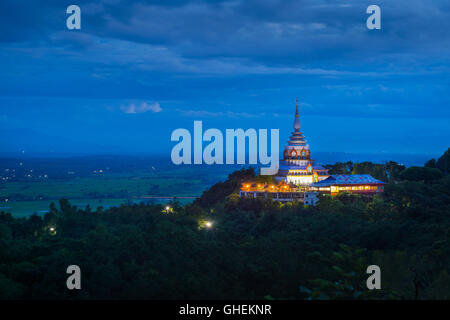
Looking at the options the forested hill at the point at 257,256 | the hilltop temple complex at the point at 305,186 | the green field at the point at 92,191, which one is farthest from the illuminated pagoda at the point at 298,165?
the green field at the point at 92,191

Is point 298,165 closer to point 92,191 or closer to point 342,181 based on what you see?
point 342,181

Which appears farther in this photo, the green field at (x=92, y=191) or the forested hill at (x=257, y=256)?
the green field at (x=92, y=191)

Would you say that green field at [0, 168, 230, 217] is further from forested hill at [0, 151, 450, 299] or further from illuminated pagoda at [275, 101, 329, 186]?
forested hill at [0, 151, 450, 299]

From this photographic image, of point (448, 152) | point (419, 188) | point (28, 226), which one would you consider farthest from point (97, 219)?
point (448, 152)

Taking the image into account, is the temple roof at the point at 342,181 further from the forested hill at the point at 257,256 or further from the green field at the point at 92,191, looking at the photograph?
the green field at the point at 92,191

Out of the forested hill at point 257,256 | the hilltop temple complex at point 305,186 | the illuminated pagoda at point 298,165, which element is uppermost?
the illuminated pagoda at point 298,165

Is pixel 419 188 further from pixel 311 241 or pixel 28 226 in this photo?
pixel 28 226
